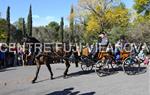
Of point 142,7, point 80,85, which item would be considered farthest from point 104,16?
point 80,85

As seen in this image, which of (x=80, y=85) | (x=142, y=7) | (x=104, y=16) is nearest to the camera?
(x=80, y=85)

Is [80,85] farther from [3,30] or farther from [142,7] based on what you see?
[3,30]

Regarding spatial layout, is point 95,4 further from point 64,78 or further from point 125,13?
point 64,78

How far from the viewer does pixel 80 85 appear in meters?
16.1

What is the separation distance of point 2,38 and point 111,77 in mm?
47723

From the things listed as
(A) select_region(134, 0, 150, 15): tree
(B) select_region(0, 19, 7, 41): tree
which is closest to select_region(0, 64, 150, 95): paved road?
(A) select_region(134, 0, 150, 15): tree

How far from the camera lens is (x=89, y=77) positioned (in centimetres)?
1839

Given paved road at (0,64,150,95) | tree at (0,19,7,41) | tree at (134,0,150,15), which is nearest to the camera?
paved road at (0,64,150,95)

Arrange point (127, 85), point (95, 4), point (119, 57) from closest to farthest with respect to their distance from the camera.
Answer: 1. point (127, 85)
2. point (119, 57)
3. point (95, 4)

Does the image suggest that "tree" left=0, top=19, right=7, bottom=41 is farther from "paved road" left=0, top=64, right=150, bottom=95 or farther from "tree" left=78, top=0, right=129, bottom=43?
"paved road" left=0, top=64, right=150, bottom=95

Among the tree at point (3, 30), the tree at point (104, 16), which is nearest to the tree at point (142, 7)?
the tree at point (104, 16)

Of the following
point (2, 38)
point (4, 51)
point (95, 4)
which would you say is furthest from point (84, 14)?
point (4, 51)

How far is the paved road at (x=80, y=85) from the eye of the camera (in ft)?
47.9

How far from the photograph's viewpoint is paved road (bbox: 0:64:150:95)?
1459 cm
